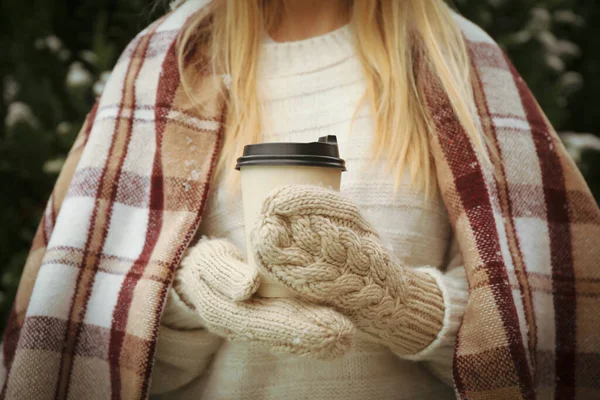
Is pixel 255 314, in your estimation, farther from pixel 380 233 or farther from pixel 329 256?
pixel 380 233

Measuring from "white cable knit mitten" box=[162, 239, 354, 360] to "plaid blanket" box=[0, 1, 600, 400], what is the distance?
0.15m

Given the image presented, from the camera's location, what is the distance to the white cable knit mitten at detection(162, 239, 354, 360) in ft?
2.43

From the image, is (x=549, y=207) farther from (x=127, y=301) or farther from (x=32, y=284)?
(x=32, y=284)

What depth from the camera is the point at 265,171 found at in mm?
763

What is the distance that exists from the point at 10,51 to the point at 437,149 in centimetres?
170

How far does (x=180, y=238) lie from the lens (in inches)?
39.9

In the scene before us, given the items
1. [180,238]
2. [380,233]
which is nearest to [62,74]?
[180,238]

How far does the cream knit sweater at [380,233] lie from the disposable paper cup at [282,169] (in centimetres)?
21

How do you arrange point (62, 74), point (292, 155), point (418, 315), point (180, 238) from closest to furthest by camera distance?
point (292, 155) < point (418, 315) < point (180, 238) < point (62, 74)

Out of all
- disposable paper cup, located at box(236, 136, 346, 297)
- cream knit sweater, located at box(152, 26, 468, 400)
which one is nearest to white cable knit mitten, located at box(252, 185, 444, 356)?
disposable paper cup, located at box(236, 136, 346, 297)

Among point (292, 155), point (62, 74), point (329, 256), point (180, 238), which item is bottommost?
point (62, 74)

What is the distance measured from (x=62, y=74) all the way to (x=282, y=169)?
1697 mm

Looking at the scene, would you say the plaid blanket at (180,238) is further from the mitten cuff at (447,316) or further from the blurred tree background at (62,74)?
the blurred tree background at (62,74)

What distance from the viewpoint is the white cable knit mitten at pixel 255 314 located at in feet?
2.43
